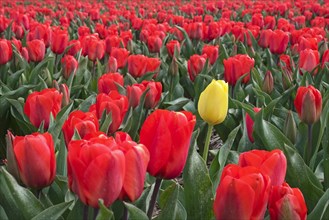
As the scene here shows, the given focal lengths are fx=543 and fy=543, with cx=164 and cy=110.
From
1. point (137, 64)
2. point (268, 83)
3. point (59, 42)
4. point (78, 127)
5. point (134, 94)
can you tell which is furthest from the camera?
point (59, 42)

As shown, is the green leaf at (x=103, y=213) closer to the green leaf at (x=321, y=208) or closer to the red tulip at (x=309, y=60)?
the green leaf at (x=321, y=208)

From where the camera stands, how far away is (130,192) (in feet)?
4.21

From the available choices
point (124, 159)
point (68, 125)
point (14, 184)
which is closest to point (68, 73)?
point (68, 125)

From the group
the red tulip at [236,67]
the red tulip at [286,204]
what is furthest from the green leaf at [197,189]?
the red tulip at [236,67]

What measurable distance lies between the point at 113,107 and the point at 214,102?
38cm

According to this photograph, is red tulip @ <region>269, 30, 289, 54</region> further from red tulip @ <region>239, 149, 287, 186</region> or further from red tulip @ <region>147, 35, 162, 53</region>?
red tulip @ <region>239, 149, 287, 186</region>

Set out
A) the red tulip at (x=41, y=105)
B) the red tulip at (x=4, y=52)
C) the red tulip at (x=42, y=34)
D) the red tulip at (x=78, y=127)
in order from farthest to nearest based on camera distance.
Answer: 1. the red tulip at (x=42, y=34)
2. the red tulip at (x=4, y=52)
3. the red tulip at (x=41, y=105)
4. the red tulip at (x=78, y=127)

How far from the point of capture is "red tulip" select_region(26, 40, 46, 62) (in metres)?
3.63

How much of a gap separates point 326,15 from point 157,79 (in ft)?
16.2

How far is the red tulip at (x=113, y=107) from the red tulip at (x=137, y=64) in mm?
1141

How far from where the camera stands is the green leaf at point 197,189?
150cm

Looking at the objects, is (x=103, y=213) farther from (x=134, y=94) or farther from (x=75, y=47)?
(x=75, y=47)

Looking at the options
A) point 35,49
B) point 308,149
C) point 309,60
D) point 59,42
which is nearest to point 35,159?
point 308,149

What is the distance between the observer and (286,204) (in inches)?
45.8
